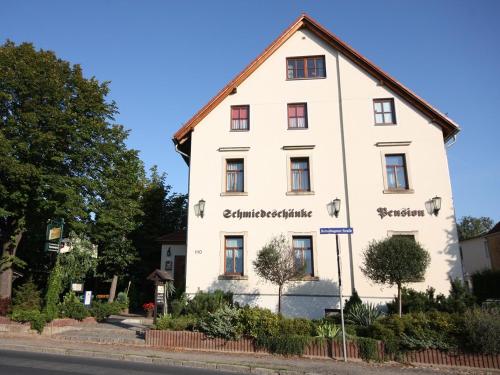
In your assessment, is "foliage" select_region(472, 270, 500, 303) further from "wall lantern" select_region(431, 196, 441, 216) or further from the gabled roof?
the gabled roof

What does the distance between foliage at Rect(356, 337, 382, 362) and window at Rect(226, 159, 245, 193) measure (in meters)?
9.54

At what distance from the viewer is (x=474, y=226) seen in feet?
287

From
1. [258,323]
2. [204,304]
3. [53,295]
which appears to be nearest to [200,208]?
[204,304]

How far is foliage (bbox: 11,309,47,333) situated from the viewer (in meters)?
15.4

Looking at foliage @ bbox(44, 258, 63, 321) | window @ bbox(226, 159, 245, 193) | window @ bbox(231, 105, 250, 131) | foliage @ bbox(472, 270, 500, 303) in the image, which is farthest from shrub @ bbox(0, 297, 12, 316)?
foliage @ bbox(472, 270, 500, 303)

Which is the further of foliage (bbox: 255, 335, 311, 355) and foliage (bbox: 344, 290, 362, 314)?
foliage (bbox: 344, 290, 362, 314)

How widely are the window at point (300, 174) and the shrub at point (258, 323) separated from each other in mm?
7220

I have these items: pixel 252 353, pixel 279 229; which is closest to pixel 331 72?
pixel 279 229

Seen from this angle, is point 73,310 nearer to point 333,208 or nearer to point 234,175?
point 234,175

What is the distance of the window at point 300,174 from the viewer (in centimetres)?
1833

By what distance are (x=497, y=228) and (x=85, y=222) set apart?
34.1 metres

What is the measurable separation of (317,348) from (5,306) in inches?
543

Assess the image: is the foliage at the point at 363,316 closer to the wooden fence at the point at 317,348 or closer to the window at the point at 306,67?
the wooden fence at the point at 317,348

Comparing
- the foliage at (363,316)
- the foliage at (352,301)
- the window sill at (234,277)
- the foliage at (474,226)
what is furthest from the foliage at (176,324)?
the foliage at (474,226)
